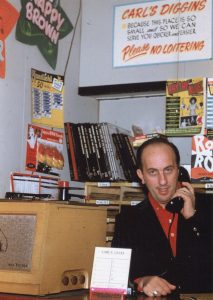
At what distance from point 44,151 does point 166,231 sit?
3.44 ft

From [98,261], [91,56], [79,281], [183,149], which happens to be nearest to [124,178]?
[183,149]

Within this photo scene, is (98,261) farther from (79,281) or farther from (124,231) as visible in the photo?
(124,231)

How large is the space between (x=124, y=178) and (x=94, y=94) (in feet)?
2.06

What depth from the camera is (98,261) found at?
180 cm

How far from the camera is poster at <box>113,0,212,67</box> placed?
133 inches

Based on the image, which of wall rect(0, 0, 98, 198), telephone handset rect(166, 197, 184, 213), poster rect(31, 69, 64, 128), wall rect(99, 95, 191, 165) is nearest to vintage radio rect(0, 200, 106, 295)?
telephone handset rect(166, 197, 184, 213)

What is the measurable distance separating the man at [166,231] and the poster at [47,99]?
0.88 m

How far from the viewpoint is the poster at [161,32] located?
337 centimetres

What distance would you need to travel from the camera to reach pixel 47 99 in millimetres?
3203

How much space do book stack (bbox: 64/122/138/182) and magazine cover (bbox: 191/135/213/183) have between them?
1.26 feet

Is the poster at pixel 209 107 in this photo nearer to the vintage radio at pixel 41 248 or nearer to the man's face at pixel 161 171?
the man's face at pixel 161 171

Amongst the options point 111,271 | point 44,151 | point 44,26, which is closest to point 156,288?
point 111,271

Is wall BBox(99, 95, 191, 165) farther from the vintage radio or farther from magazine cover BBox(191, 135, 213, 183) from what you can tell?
the vintage radio

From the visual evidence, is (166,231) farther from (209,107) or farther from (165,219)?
(209,107)
